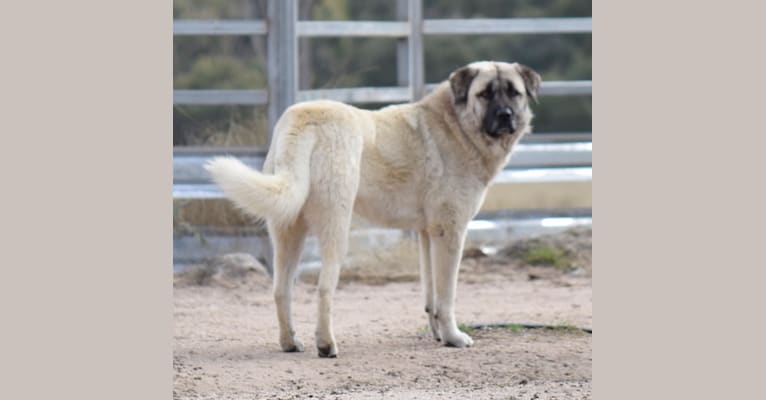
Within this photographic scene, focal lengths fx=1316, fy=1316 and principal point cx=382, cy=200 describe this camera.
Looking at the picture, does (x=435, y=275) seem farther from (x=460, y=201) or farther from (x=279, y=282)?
(x=279, y=282)

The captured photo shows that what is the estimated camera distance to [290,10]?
34.9 ft

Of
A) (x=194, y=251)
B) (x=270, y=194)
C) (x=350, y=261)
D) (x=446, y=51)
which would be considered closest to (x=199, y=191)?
(x=194, y=251)

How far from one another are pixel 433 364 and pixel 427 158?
1413 mm

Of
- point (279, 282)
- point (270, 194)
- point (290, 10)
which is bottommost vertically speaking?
point (279, 282)

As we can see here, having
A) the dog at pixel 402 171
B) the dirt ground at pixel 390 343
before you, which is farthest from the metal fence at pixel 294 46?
the dog at pixel 402 171

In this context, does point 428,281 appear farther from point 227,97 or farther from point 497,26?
point 497,26

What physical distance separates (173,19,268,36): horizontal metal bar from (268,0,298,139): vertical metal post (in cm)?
10

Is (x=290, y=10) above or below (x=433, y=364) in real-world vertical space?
above

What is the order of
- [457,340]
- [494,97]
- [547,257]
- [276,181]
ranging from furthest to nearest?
1. [547,257]
2. [494,97]
3. [457,340]
4. [276,181]

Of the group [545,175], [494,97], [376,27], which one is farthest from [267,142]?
[494,97]

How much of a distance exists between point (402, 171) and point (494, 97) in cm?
73

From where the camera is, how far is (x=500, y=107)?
8008 mm

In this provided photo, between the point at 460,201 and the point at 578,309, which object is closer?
the point at 460,201

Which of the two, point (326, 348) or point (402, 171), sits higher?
point (402, 171)
